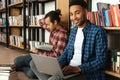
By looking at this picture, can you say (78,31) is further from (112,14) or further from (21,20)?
(21,20)

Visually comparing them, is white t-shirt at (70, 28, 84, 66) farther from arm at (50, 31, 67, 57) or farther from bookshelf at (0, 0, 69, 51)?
bookshelf at (0, 0, 69, 51)

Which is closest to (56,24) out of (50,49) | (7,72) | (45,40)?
(50,49)

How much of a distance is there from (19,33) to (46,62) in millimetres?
3948

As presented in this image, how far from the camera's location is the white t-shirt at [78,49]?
209 cm

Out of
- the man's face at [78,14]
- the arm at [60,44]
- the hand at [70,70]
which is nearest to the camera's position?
the hand at [70,70]

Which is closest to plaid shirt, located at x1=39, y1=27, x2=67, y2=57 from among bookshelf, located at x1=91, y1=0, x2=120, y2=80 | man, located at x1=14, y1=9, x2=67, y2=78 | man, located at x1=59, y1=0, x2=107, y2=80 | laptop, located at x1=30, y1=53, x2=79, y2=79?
man, located at x1=14, y1=9, x2=67, y2=78

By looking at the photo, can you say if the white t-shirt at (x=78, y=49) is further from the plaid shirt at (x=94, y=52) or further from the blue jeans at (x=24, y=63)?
the blue jeans at (x=24, y=63)

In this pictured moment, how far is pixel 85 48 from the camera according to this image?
80.1 inches

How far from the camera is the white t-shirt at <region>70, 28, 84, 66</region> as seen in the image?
2.09 metres

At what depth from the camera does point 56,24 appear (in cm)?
→ 276

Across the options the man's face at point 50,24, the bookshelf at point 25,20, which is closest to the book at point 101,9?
the man's face at point 50,24

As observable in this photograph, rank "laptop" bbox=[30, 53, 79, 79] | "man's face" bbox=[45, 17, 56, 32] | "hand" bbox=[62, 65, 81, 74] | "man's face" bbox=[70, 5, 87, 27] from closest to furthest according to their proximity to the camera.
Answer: "laptop" bbox=[30, 53, 79, 79]
"hand" bbox=[62, 65, 81, 74]
"man's face" bbox=[70, 5, 87, 27]
"man's face" bbox=[45, 17, 56, 32]

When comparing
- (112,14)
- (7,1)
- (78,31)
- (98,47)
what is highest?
(7,1)

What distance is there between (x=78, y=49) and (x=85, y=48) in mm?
92
